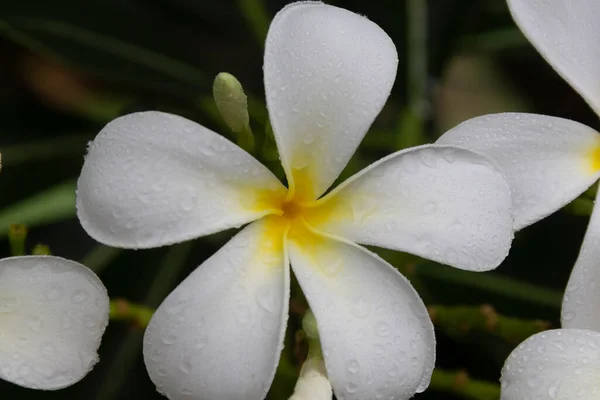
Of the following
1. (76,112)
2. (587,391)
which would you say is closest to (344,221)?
(587,391)

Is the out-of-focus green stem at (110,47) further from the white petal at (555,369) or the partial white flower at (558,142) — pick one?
the white petal at (555,369)

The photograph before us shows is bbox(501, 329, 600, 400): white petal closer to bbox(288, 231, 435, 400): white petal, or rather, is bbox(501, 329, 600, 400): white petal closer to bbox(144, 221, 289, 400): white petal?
bbox(288, 231, 435, 400): white petal

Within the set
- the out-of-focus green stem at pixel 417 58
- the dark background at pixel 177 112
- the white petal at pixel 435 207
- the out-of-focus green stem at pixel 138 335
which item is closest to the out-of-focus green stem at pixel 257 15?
the dark background at pixel 177 112

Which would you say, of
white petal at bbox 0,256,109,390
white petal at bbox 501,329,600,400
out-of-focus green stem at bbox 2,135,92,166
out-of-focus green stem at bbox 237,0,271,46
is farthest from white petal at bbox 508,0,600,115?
out-of-focus green stem at bbox 2,135,92,166

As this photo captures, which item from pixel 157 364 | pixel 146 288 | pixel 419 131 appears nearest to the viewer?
pixel 157 364

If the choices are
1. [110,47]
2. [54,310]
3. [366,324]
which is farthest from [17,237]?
[110,47]

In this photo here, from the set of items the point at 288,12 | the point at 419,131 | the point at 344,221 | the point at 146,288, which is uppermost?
the point at 288,12

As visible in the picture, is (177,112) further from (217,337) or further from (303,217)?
(217,337)

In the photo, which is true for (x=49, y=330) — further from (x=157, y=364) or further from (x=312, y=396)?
(x=312, y=396)
